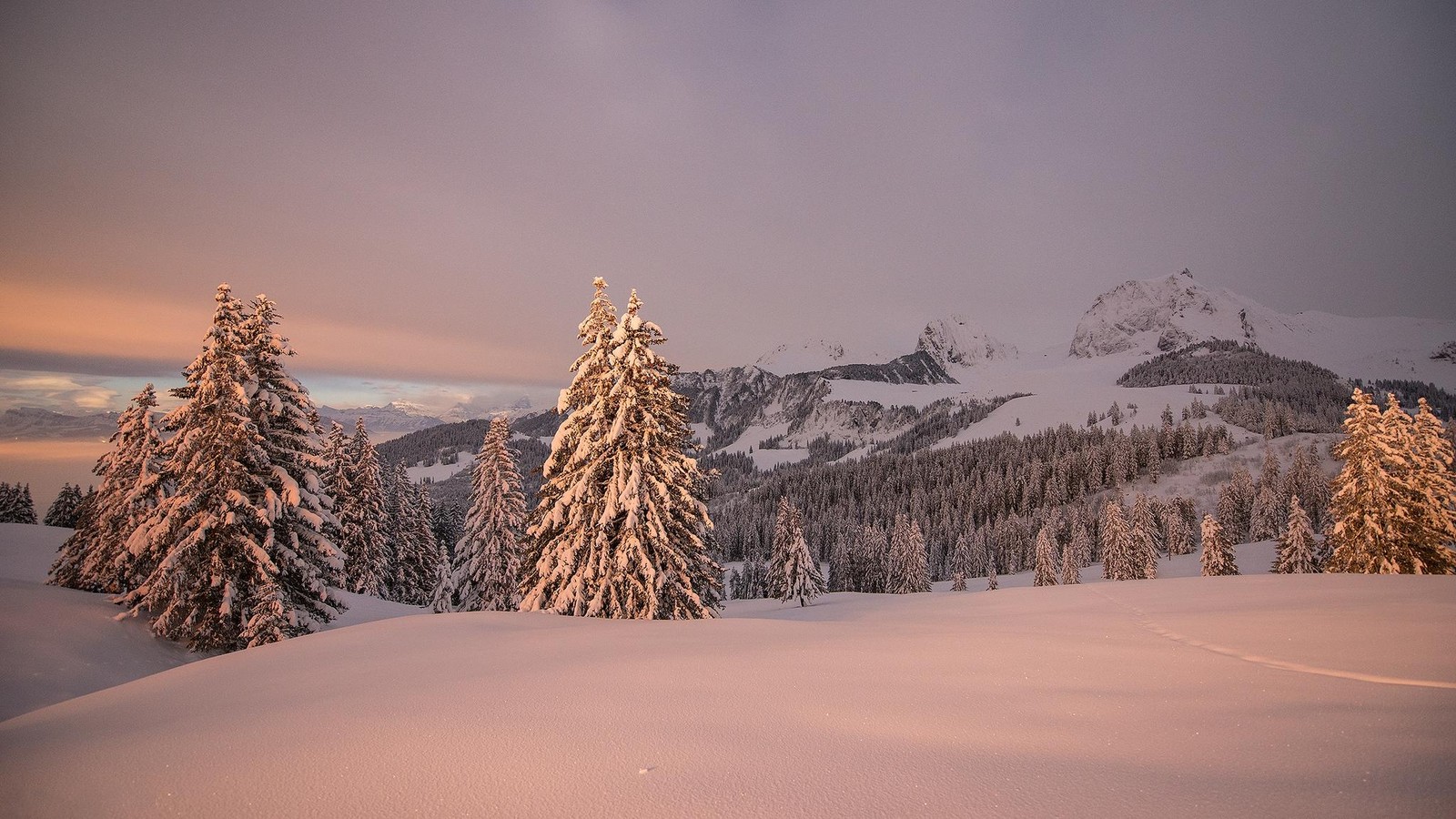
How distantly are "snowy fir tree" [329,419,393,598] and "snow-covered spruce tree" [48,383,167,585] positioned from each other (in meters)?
9.71

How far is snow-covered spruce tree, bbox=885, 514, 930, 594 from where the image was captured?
209 feet

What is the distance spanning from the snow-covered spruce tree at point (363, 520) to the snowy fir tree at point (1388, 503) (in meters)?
48.5

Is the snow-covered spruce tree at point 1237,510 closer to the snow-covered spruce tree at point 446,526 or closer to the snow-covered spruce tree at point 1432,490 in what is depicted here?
the snow-covered spruce tree at point 1432,490

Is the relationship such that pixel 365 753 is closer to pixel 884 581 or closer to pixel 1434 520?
pixel 1434 520

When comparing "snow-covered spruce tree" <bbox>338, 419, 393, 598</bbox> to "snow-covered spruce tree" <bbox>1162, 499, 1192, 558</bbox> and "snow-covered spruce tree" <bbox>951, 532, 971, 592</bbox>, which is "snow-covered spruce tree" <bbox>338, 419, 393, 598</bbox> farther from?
"snow-covered spruce tree" <bbox>1162, 499, 1192, 558</bbox>

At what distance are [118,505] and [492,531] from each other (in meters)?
14.6

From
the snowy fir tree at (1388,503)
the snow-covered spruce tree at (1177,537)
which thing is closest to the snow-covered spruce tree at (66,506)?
the snowy fir tree at (1388,503)

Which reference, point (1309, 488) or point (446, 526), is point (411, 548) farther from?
point (1309, 488)

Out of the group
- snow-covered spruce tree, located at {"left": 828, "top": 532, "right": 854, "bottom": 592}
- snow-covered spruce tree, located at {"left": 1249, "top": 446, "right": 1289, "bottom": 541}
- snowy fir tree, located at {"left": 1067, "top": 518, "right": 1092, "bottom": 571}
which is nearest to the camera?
snow-covered spruce tree, located at {"left": 828, "top": 532, "right": 854, "bottom": 592}

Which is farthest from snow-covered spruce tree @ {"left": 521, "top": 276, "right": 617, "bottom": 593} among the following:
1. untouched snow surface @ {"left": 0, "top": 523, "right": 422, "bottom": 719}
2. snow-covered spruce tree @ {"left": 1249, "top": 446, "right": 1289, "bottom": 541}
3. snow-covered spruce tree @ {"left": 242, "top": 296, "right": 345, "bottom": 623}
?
snow-covered spruce tree @ {"left": 1249, "top": 446, "right": 1289, "bottom": 541}

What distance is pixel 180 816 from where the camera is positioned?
3.68 m

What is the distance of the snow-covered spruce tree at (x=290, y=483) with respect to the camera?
16.8 meters

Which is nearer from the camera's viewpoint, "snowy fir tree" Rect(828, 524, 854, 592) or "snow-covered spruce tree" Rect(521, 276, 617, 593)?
"snow-covered spruce tree" Rect(521, 276, 617, 593)

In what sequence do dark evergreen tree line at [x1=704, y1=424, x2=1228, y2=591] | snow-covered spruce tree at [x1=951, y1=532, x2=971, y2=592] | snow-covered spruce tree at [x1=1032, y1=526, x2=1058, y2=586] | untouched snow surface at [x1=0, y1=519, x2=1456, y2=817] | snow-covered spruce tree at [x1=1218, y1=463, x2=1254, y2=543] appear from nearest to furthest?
untouched snow surface at [x1=0, y1=519, x2=1456, y2=817] → snow-covered spruce tree at [x1=1032, y1=526, x2=1058, y2=586] → snow-covered spruce tree at [x1=951, y1=532, x2=971, y2=592] → snow-covered spruce tree at [x1=1218, y1=463, x2=1254, y2=543] → dark evergreen tree line at [x1=704, y1=424, x2=1228, y2=591]
